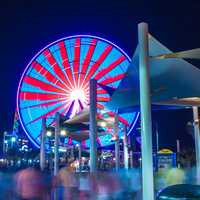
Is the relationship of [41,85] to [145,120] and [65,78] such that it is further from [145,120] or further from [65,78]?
[145,120]

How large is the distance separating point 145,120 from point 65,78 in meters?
38.0

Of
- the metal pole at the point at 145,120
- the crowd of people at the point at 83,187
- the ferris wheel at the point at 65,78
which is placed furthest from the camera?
the ferris wheel at the point at 65,78

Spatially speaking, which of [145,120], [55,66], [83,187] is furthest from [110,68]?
[145,120]

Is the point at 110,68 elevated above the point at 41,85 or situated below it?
above

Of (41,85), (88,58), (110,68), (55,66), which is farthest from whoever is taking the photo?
(88,58)

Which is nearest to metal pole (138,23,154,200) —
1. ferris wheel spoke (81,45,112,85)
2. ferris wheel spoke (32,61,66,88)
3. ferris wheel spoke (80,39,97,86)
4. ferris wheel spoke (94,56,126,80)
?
ferris wheel spoke (32,61,66,88)

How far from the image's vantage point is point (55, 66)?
4734 centimetres

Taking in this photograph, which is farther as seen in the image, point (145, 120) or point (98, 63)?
point (98, 63)

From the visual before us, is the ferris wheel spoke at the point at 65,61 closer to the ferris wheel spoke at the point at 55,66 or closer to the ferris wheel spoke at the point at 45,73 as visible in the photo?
the ferris wheel spoke at the point at 55,66

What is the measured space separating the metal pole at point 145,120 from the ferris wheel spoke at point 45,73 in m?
36.5

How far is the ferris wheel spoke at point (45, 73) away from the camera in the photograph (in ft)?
152

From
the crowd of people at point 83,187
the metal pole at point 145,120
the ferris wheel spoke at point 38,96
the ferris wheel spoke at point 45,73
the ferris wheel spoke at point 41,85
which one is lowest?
the crowd of people at point 83,187

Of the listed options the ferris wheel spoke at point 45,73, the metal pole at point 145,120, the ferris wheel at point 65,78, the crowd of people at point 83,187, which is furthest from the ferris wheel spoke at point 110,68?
the metal pole at point 145,120

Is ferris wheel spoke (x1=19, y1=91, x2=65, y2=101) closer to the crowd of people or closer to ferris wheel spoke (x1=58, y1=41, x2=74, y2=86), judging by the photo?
ferris wheel spoke (x1=58, y1=41, x2=74, y2=86)
